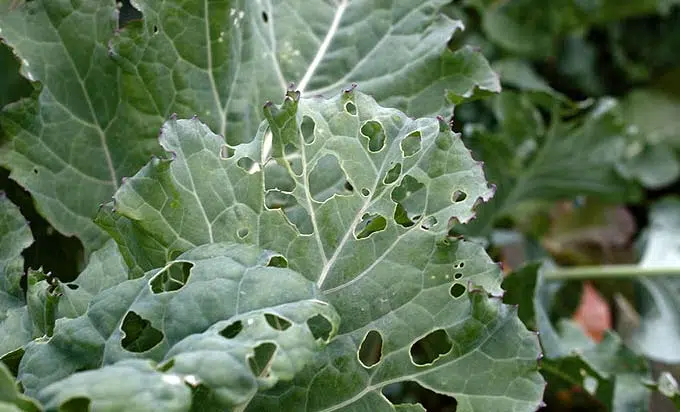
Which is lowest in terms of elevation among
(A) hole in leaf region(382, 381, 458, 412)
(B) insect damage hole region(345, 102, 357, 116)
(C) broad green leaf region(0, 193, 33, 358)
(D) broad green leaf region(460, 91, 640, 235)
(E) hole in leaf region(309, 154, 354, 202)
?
(A) hole in leaf region(382, 381, 458, 412)

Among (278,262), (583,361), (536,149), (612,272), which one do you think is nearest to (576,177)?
(536,149)

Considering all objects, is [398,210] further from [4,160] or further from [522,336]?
[4,160]

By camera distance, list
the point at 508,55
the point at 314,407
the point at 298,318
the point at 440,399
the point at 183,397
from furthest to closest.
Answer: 1. the point at 508,55
2. the point at 440,399
3. the point at 314,407
4. the point at 298,318
5. the point at 183,397

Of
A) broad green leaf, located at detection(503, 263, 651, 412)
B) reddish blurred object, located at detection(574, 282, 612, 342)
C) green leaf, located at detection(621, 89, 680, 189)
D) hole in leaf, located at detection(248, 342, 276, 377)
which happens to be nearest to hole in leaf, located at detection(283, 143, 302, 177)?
hole in leaf, located at detection(248, 342, 276, 377)

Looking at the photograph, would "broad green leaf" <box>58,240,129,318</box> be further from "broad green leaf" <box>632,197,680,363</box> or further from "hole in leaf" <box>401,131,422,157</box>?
"broad green leaf" <box>632,197,680,363</box>

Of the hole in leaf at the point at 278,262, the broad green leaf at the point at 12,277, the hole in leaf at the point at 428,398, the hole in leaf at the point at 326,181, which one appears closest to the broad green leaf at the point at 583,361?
the hole in leaf at the point at 428,398

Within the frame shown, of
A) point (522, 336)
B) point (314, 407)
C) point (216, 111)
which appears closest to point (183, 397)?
point (314, 407)
